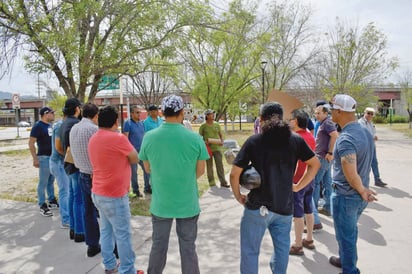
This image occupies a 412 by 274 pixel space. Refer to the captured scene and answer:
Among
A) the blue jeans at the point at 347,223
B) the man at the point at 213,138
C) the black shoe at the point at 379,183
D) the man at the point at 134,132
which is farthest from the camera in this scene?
the man at the point at 213,138

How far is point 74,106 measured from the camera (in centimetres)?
404

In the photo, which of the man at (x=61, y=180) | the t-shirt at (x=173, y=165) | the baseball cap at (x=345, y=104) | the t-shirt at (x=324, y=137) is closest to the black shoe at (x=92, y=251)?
the man at (x=61, y=180)

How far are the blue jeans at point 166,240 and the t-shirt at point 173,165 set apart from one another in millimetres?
81

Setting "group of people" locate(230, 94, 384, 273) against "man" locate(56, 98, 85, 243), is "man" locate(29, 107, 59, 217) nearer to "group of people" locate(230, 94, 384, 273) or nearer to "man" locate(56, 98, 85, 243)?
"man" locate(56, 98, 85, 243)

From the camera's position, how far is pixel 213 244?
406 cm

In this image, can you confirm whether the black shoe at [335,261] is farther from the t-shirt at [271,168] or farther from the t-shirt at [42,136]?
the t-shirt at [42,136]

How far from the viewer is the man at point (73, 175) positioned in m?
3.87

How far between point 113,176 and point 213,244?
5.96 feet

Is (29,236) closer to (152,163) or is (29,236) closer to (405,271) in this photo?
(152,163)

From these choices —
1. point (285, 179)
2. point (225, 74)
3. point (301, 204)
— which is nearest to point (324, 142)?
point (301, 204)

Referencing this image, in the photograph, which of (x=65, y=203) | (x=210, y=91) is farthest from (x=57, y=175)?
→ (x=210, y=91)

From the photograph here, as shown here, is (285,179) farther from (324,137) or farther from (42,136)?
(42,136)

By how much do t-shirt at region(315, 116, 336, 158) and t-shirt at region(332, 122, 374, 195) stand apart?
2.10 metres

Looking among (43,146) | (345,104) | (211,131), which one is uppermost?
(345,104)
